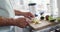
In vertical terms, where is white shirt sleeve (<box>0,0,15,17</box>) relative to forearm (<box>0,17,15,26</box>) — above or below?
above

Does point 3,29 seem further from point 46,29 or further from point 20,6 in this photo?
point 20,6

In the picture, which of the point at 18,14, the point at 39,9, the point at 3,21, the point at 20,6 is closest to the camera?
the point at 3,21

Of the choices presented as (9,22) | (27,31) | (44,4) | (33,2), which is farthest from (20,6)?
(9,22)

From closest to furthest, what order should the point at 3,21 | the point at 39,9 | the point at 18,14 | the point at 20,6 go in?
the point at 3,21, the point at 18,14, the point at 39,9, the point at 20,6

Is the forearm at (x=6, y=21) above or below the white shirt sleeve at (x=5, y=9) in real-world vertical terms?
below

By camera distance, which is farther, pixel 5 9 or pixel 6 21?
pixel 5 9

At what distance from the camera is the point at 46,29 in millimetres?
667

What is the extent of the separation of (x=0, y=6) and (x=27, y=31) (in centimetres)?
27

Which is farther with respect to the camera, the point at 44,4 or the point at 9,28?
the point at 44,4

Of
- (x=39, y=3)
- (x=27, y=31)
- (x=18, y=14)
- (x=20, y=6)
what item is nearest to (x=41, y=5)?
(x=39, y=3)

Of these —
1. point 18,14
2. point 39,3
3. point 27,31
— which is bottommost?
point 27,31

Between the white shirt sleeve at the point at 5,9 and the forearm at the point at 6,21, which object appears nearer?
the forearm at the point at 6,21

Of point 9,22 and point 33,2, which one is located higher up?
point 33,2

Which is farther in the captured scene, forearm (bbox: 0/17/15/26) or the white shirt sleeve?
the white shirt sleeve
